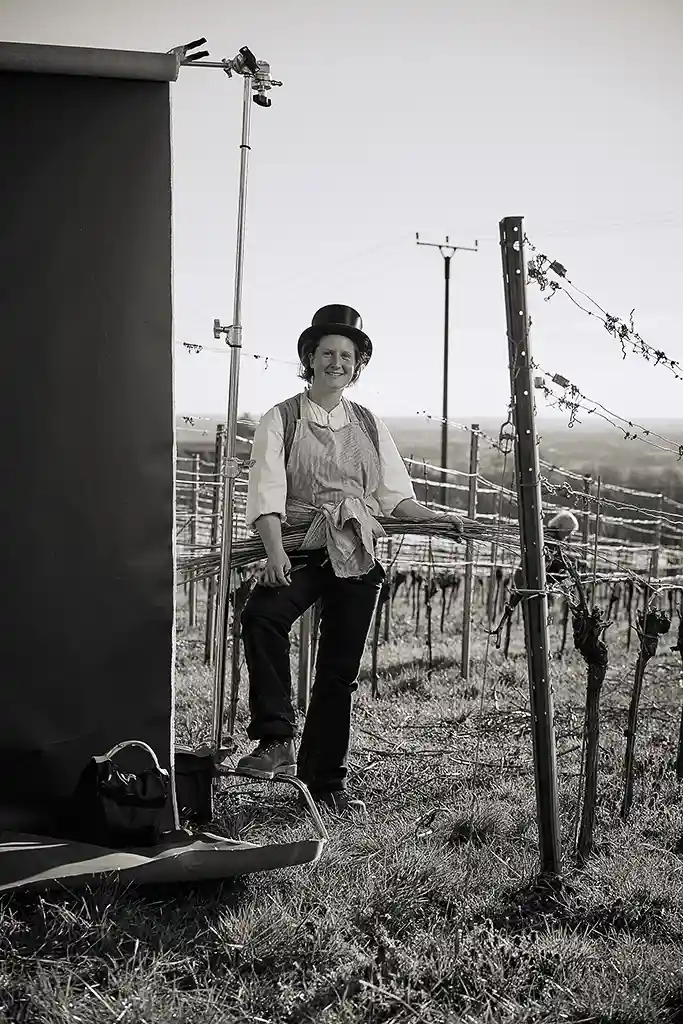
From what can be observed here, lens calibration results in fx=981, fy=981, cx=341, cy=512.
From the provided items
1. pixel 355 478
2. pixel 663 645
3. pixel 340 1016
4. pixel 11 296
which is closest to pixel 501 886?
pixel 340 1016

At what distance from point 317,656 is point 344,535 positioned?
1.35ft

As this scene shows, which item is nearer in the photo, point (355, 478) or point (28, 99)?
point (28, 99)

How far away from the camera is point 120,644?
255cm

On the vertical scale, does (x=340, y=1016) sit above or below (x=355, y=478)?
below

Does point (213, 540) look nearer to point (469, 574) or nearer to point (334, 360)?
point (469, 574)

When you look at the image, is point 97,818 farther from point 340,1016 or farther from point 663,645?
point 663,645

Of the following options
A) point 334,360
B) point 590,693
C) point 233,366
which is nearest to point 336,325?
point 334,360

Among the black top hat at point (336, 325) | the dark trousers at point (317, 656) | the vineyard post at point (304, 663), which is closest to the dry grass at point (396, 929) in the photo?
the dark trousers at point (317, 656)

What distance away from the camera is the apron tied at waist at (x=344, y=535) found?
3090 millimetres

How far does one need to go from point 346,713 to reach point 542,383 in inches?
49.0

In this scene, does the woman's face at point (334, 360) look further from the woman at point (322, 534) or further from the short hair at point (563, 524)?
the short hair at point (563, 524)

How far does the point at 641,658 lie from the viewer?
10.6 ft

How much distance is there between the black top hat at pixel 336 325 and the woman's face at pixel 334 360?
0.02 meters

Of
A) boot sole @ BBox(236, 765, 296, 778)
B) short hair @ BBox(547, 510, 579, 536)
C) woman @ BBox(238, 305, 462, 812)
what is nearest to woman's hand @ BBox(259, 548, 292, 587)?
woman @ BBox(238, 305, 462, 812)
